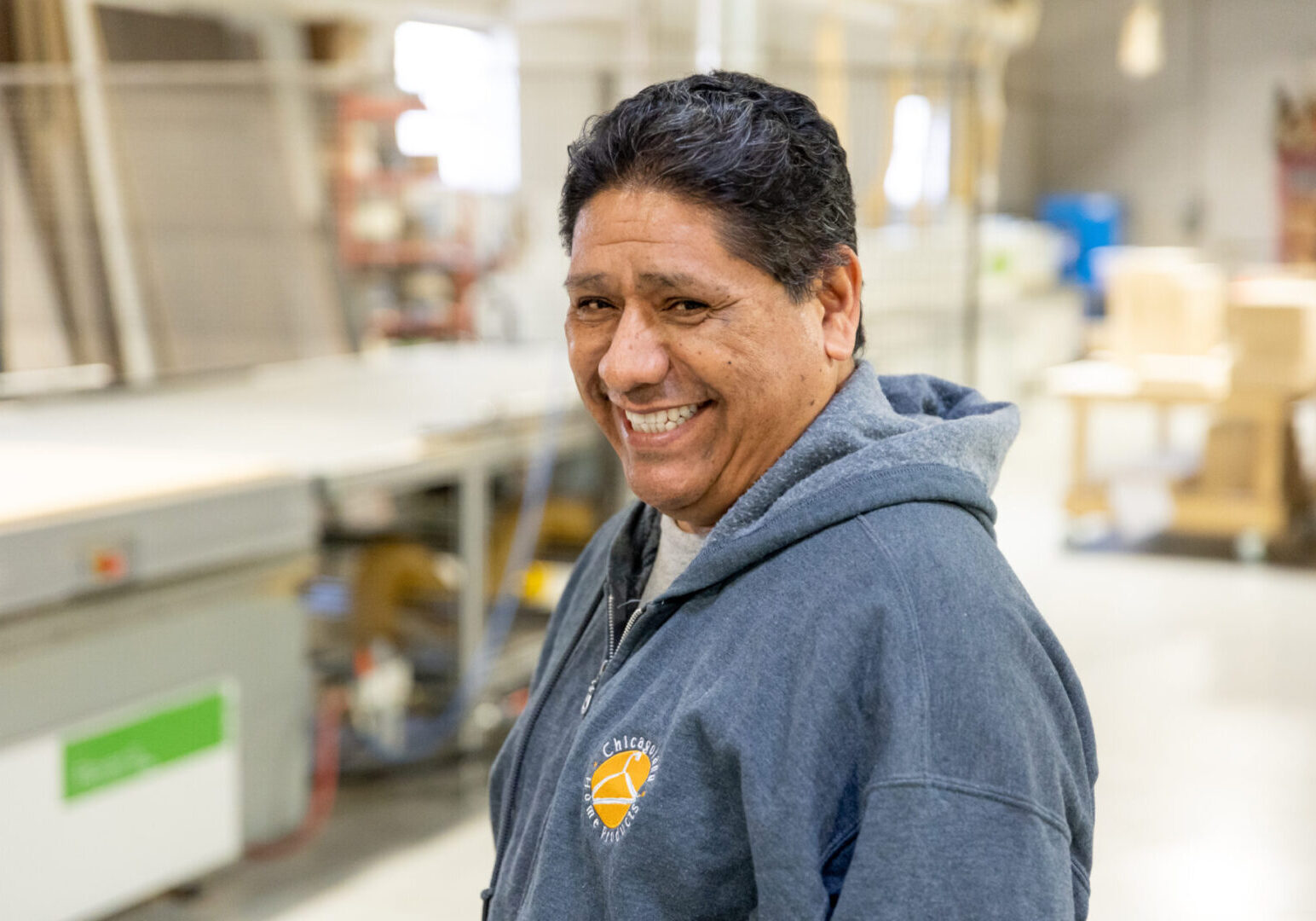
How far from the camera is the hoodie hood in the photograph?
0.97m

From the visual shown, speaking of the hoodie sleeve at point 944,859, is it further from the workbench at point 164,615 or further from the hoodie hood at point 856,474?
the workbench at point 164,615

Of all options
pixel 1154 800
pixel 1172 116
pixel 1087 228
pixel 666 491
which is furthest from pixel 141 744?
pixel 1087 228

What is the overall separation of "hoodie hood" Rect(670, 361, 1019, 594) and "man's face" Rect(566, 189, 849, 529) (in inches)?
1.4

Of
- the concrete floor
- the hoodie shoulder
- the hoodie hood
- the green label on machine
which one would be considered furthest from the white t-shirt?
the concrete floor

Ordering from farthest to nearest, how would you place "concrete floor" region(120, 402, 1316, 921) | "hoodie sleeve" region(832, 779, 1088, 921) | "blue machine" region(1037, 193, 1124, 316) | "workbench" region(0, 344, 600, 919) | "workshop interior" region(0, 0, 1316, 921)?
"blue machine" region(1037, 193, 1124, 316), "concrete floor" region(120, 402, 1316, 921), "workshop interior" region(0, 0, 1316, 921), "workbench" region(0, 344, 600, 919), "hoodie sleeve" region(832, 779, 1088, 921)

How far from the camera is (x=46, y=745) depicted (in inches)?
90.6

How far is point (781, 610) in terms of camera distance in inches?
37.5

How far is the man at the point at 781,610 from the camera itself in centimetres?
86

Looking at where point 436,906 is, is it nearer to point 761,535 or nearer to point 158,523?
point 158,523

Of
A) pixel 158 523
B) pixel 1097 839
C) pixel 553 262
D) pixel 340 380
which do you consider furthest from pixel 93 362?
pixel 1097 839

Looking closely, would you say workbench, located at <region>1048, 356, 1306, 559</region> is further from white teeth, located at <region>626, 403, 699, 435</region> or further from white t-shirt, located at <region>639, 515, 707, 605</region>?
white teeth, located at <region>626, 403, 699, 435</region>

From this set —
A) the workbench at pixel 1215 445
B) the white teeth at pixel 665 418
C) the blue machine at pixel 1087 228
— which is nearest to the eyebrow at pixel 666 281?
the white teeth at pixel 665 418

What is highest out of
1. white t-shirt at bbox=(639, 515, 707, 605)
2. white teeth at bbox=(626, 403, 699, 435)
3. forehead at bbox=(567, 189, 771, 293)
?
forehead at bbox=(567, 189, 771, 293)

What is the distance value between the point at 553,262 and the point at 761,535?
4.07 metres
